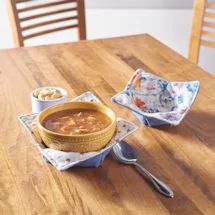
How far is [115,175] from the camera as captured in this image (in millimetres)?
854

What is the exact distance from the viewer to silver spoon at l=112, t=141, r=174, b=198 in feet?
2.66

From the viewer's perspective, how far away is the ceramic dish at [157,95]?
1062mm

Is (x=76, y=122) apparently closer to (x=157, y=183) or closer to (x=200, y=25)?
(x=157, y=183)

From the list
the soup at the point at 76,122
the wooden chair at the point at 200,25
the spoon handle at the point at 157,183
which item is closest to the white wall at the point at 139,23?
the wooden chair at the point at 200,25

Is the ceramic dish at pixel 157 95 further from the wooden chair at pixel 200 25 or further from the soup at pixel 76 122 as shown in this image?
the wooden chair at pixel 200 25

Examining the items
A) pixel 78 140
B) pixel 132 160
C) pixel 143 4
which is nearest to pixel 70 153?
pixel 78 140

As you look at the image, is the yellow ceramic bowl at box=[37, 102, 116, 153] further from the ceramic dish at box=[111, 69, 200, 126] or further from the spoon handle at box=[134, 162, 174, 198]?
the ceramic dish at box=[111, 69, 200, 126]

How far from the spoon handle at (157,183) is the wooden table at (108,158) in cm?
1

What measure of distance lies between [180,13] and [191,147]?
1.79m

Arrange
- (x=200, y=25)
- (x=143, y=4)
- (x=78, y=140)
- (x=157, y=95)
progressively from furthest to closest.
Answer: (x=143, y=4), (x=200, y=25), (x=157, y=95), (x=78, y=140)

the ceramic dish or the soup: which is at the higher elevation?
the soup

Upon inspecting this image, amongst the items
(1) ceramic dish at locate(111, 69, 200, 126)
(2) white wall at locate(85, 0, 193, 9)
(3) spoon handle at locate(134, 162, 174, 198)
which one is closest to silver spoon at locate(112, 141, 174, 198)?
(3) spoon handle at locate(134, 162, 174, 198)

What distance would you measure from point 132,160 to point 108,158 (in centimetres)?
6

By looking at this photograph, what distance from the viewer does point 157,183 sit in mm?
826
